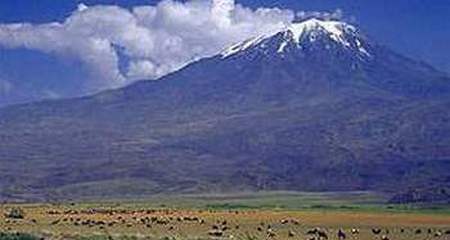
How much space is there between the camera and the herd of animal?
57125mm

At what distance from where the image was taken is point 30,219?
225 ft

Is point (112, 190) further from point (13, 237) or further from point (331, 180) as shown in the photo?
point (13, 237)

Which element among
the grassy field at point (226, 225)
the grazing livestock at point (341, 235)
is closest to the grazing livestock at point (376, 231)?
the grassy field at point (226, 225)

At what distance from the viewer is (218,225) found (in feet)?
208

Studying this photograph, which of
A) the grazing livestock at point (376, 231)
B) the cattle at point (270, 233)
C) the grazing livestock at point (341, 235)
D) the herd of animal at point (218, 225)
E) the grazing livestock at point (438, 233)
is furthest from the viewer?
the grazing livestock at point (376, 231)

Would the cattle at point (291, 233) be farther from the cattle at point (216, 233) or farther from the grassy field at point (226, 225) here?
the cattle at point (216, 233)

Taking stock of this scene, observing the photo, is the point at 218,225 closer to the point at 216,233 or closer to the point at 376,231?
the point at 216,233

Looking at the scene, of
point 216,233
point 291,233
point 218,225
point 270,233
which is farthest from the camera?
point 218,225

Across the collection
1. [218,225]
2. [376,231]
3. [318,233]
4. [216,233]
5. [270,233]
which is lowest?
[216,233]

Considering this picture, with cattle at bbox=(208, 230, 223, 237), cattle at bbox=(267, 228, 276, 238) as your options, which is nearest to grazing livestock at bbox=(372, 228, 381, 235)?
cattle at bbox=(267, 228, 276, 238)

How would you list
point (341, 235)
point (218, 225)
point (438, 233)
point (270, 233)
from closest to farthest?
point (341, 235)
point (270, 233)
point (438, 233)
point (218, 225)

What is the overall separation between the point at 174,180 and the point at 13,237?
12733cm

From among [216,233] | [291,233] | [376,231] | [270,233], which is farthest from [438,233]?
[216,233]

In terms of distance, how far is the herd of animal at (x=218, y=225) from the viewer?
57125 millimetres
